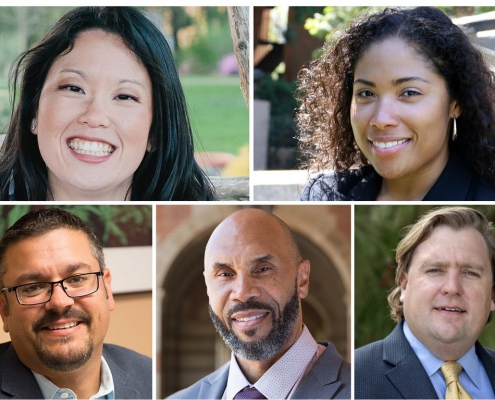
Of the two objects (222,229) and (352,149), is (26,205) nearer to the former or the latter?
(222,229)

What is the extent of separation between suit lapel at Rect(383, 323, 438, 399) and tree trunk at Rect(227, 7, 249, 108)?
4.50 feet

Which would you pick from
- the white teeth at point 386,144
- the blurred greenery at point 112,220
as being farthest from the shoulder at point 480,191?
the blurred greenery at point 112,220

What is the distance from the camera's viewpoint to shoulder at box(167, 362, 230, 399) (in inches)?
141

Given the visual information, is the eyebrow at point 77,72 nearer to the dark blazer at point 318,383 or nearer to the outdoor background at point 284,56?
the outdoor background at point 284,56

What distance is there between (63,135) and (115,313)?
0.85 m

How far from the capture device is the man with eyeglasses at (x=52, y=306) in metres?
3.34

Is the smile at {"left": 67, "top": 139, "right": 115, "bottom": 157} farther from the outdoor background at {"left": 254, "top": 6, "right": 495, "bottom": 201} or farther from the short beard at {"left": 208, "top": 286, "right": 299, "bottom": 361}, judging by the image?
the short beard at {"left": 208, "top": 286, "right": 299, "bottom": 361}

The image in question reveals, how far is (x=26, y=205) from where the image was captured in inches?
138

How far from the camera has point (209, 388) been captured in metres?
3.59

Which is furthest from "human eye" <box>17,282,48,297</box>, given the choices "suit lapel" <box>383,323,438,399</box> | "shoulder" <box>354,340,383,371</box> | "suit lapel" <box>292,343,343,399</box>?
"suit lapel" <box>383,323,438,399</box>

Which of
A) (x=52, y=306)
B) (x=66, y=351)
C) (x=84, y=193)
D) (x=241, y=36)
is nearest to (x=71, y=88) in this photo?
(x=84, y=193)

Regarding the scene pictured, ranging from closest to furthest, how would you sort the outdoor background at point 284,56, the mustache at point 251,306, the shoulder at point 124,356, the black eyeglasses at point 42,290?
the black eyeglasses at point 42,290, the mustache at point 251,306, the shoulder at point 124,356, the outdoor background at point 284,56

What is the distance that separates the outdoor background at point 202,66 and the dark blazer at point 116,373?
960mm

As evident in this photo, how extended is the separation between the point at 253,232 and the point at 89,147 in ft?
2.75
